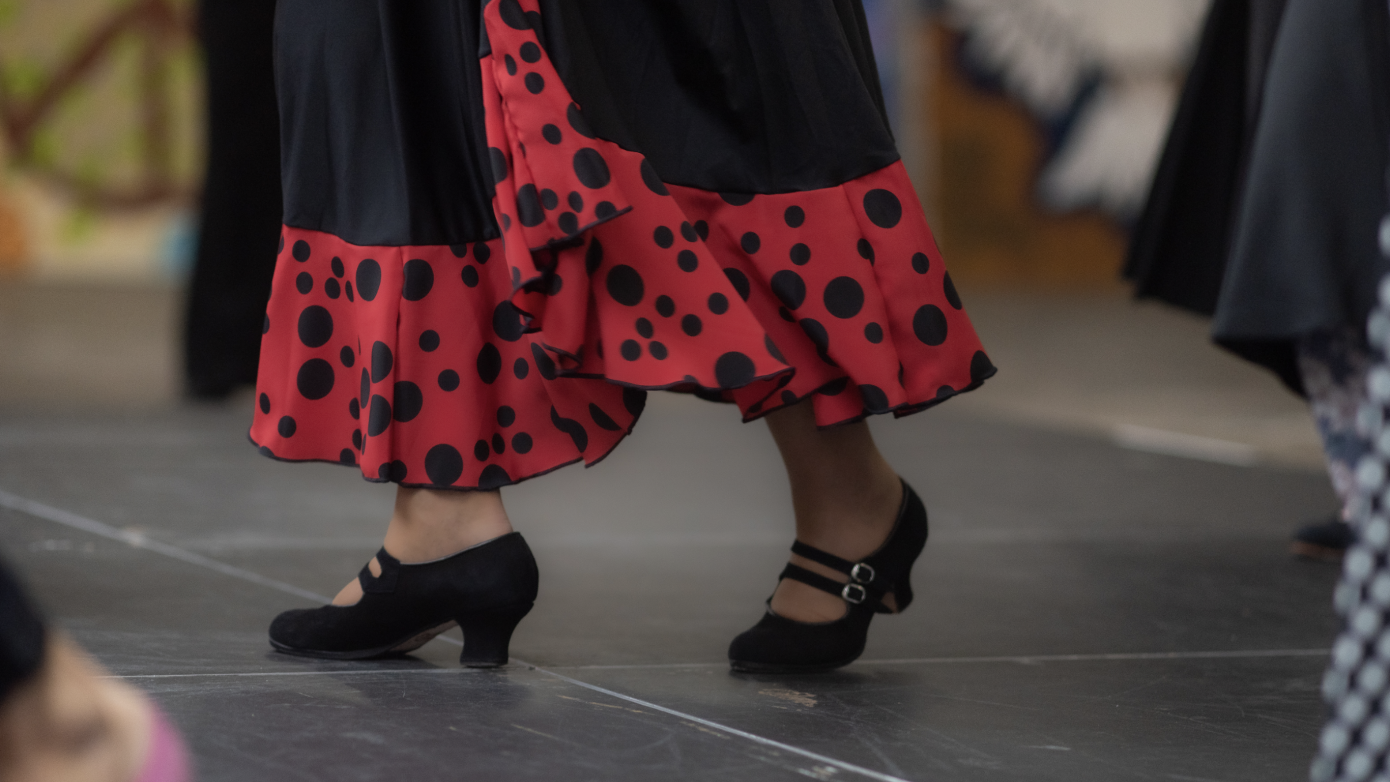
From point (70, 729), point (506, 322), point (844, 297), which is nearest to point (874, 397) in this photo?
point (844, 297)

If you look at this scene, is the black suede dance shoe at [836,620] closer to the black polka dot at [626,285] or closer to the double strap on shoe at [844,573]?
the double strap on shoe at [844,573]

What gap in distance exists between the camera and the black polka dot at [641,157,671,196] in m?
1.16

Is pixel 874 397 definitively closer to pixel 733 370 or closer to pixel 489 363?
pixel 733 370

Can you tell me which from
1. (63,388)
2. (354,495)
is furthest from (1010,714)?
(63,388)

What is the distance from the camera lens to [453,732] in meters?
1.01

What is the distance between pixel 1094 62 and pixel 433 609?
26.6 feet

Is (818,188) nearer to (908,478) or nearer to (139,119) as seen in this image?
(908,478)

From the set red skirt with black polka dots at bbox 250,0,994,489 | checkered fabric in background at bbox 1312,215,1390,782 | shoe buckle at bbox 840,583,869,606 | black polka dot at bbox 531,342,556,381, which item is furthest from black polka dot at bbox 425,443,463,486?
checkered fabric in background at bbox 1312,215,1390,782

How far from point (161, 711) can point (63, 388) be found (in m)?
2.87

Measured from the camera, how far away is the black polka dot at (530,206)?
3.60 ft

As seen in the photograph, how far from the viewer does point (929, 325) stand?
1223 mm

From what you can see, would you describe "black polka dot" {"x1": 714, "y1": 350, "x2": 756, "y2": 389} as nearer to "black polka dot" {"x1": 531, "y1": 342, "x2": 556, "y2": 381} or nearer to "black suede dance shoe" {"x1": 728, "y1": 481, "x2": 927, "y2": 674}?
"black polka dot" {"x1": 531, "y1": 342, "x2": 556, "y2": 381}

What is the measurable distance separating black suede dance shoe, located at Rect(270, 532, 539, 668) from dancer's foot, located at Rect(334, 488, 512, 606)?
0.01 meters

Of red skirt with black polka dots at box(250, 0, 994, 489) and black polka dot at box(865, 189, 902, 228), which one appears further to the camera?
black polka dot at box(865, 189, 902, 228)
